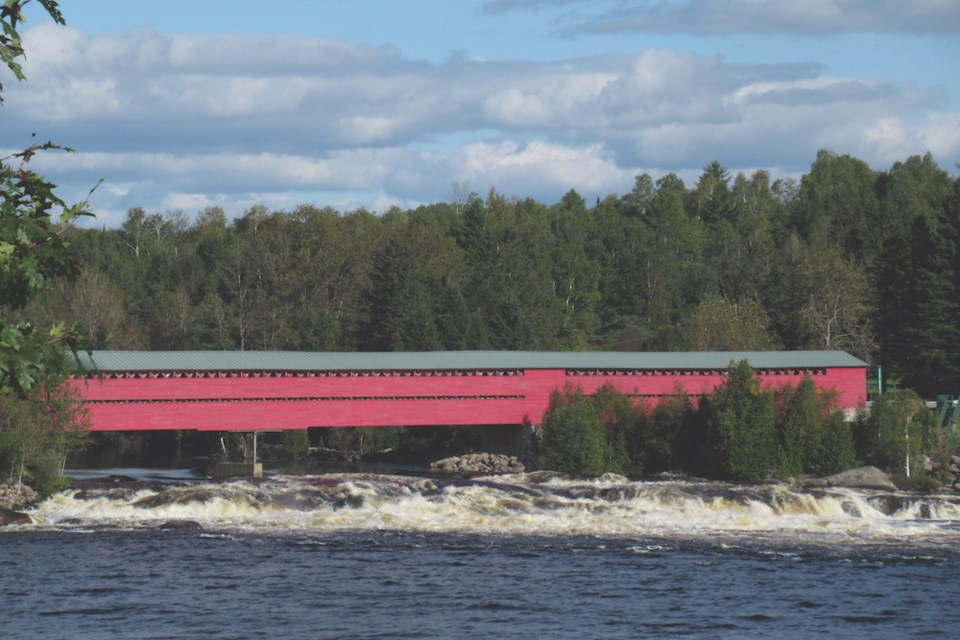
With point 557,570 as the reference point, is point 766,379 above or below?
above

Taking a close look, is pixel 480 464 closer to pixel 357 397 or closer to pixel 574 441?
pixel 574 441

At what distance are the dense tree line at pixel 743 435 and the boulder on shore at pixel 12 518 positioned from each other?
1722 centimetres

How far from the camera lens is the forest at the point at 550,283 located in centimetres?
5931

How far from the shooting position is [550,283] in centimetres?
7844

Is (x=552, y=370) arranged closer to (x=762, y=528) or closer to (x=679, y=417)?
(x=679, y=417)

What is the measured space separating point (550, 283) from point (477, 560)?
53.3m

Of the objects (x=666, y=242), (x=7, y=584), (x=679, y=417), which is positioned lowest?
(x=7, y=584)

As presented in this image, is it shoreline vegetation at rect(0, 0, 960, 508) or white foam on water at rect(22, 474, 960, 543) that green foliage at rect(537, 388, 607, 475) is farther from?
white foam on water at rect(22, 474, 960, 543)

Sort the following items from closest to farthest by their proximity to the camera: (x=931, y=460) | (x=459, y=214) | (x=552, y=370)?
(x=931, y=460), (x=552, y=370), (x=459, y=214)

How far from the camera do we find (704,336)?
192 ft

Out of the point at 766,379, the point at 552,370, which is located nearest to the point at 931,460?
the point at 766,379

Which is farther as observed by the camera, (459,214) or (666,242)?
(459,214)

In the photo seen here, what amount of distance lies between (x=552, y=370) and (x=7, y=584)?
24533mm

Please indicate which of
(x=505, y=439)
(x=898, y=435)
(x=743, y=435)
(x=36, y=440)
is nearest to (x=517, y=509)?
(x=743, y=435)
